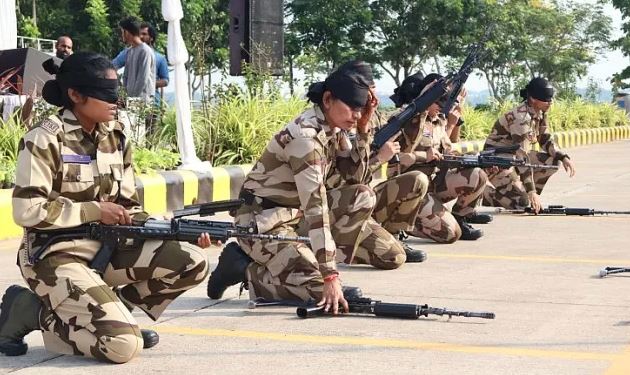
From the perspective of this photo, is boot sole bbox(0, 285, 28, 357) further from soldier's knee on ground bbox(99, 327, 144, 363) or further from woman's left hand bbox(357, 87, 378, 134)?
woman's left hand bbox(357, 87, 378, 134)

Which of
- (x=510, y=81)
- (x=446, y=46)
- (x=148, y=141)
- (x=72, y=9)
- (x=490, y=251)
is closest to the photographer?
(x=490, y=251)

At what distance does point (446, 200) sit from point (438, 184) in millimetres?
241

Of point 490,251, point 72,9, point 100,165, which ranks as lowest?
point 490,251

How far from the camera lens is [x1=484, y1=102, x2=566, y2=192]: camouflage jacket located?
1139cm

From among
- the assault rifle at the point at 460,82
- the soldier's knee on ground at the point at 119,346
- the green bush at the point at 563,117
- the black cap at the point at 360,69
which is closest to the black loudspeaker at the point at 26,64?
the assault rifle at the point at 460,82

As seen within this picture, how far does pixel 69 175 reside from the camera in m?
5.24

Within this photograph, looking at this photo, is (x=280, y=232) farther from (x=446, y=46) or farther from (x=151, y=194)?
(x=446, y=46)

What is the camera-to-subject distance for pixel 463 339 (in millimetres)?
5648

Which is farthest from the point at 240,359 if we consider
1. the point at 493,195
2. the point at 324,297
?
the point at 493,195

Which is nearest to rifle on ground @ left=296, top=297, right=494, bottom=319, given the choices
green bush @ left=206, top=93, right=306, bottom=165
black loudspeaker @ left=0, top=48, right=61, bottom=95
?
green bush @ left=206, top=93, right=306, bottom=165

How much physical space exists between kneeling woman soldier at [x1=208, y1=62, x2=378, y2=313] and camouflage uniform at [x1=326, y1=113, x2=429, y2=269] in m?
0.57

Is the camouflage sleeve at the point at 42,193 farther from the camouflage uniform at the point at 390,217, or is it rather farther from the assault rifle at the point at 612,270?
the assault rifle at the point at 612,270

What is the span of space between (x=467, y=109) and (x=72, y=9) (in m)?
9.37

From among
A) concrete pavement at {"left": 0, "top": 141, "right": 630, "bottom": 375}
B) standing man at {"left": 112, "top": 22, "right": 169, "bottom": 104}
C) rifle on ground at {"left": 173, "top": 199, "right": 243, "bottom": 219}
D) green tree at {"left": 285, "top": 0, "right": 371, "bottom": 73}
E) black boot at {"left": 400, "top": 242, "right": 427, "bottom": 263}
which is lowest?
concrete pavement at {"left": 0, "top": 141, "right": 630, "bottom": 375}
